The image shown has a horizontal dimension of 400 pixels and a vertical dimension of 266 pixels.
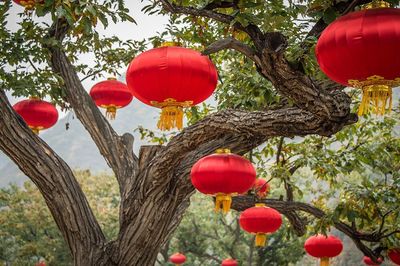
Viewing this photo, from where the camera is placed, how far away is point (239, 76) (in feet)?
15.0

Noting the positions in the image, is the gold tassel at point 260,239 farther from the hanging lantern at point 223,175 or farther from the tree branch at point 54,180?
the hanging lantern at point 223,175

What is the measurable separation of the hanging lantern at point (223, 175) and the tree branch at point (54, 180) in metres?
1.44

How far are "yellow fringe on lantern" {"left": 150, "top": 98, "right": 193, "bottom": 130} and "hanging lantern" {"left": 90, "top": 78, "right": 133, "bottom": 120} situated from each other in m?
1.99

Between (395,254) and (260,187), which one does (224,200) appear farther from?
(395,254)

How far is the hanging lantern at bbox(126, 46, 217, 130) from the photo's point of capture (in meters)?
2.63

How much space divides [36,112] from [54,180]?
67cm

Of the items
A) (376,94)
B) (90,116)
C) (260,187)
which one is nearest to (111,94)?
(90,116)

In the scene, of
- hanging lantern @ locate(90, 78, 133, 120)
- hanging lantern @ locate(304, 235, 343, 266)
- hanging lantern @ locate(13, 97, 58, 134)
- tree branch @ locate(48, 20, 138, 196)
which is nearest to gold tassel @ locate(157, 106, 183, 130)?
hanging lantern @ locate(90, 78, 133, 120)

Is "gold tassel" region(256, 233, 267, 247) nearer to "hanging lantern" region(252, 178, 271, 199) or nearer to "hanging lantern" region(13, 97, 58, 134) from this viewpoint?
"hanging lantern" region(252, 178, 271, 199)

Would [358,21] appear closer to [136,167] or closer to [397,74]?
[397,74]

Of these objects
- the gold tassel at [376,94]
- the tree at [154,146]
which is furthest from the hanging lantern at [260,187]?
the gold tassel at [376,94]

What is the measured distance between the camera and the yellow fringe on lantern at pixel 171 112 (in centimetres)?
283

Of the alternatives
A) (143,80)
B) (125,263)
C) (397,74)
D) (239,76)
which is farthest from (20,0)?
(125,263)

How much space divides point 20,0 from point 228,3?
1335 millimetres
